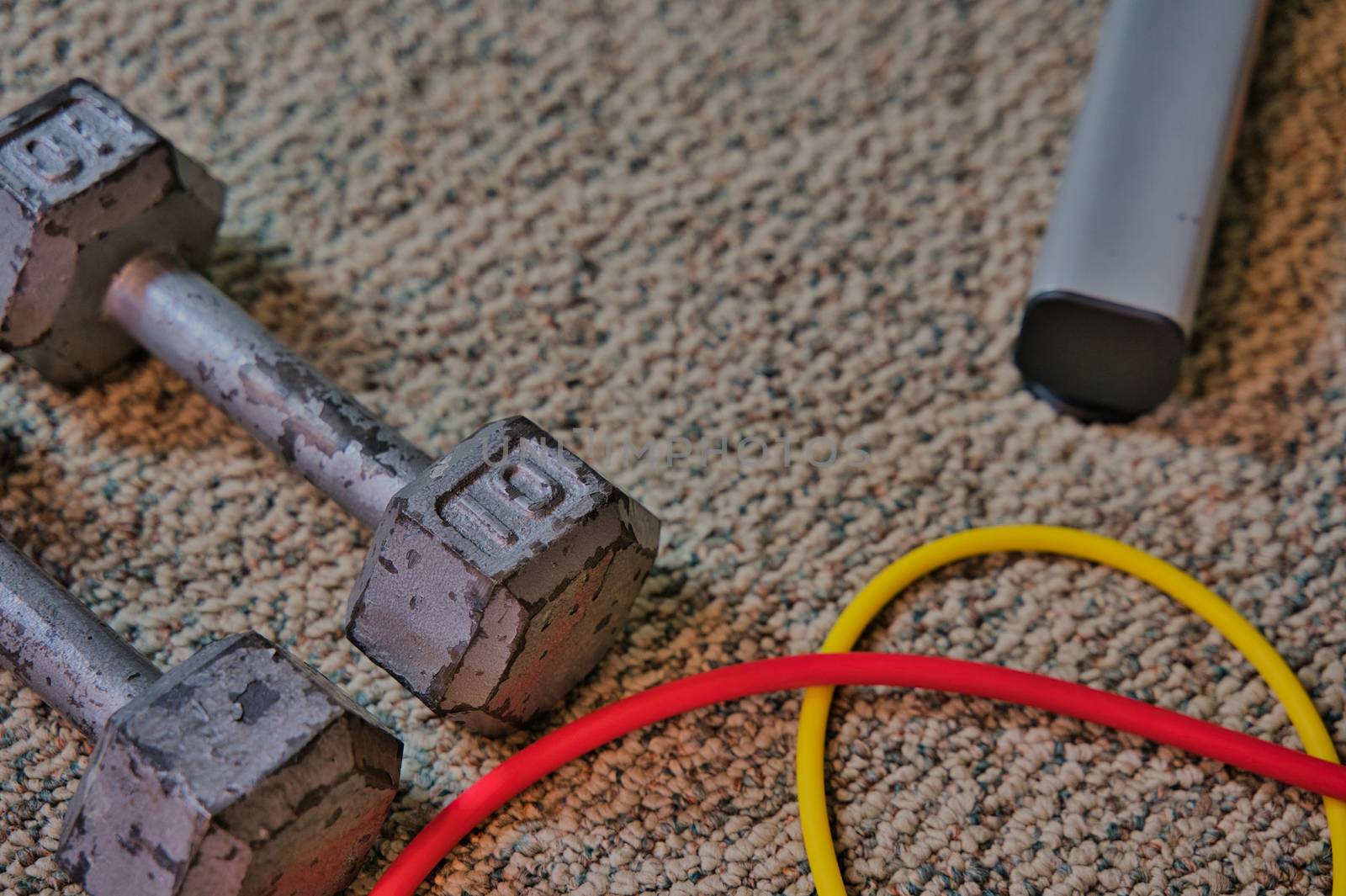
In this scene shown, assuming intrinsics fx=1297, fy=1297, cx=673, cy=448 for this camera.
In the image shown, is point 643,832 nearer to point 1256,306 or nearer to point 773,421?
point 773,421

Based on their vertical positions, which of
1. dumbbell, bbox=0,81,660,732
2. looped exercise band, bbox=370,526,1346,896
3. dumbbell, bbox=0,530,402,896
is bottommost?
looped exercise band, bbox=370,526,1346,896

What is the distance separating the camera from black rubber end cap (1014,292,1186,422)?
95 cm

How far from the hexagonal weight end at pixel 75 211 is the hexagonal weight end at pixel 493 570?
311 mm

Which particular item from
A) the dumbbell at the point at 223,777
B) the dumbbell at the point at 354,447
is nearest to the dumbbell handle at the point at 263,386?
the dumbbell at the point at 354,447

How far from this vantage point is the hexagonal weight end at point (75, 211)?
869mm

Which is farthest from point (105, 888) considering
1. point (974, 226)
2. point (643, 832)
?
point (974, 226)

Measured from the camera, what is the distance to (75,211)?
87cm

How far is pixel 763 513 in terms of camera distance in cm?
97

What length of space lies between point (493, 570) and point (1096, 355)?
0.51 meters

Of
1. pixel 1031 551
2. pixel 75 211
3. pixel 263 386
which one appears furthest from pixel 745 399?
pixel 75 211

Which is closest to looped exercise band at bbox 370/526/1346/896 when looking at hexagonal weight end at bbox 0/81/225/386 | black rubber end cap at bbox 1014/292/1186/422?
black rubber end cap at bbox 1014/292/1186/422

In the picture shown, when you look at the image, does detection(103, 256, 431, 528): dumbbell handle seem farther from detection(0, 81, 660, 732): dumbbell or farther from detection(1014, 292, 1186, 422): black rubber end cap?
detection(1014, 292, 1186, 422): black rubber end cap

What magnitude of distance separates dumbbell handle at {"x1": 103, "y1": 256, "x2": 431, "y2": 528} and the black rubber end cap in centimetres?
47

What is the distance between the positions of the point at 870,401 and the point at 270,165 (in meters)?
0.55
